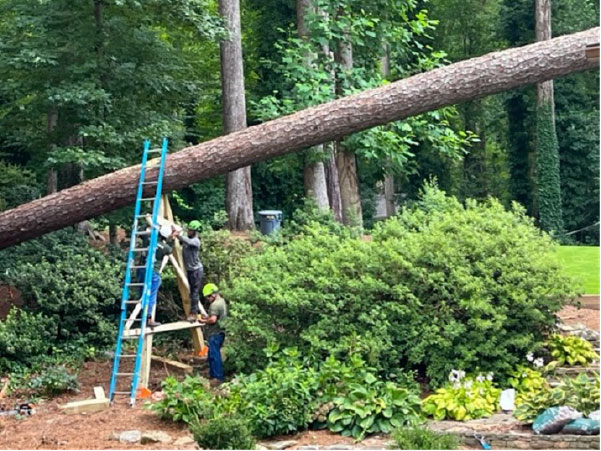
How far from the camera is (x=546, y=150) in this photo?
28359 millimetres

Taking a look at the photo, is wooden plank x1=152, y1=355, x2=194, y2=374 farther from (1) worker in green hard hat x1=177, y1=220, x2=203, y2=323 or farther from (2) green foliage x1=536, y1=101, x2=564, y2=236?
(2) green foliage x1=536, y1=101, x2=564, y2=236

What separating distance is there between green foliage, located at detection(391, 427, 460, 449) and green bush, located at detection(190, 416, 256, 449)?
1.32 metres

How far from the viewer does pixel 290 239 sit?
13070 millimetres

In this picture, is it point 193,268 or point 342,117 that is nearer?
point 193,268

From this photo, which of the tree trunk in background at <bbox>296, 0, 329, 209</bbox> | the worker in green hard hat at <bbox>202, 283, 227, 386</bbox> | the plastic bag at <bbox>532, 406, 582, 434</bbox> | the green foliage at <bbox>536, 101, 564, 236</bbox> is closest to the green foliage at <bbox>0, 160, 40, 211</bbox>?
the tree trunk in background at <bbox>296, 0, 329, 209</bbox>

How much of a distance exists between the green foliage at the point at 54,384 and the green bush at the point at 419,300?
190 centimetres

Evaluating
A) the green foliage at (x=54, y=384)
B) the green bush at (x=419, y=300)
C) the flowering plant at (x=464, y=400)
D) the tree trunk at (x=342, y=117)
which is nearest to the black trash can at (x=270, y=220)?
the tree trunk at (x=342, y=117)

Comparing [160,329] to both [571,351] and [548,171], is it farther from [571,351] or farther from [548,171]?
[548,171]

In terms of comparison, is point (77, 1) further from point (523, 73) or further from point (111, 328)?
point (523, 73)

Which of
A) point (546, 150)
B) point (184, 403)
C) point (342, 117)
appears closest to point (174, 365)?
point (184, 403)

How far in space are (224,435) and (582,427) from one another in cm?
316

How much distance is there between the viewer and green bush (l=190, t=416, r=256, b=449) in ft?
25.4

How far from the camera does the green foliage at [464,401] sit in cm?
870

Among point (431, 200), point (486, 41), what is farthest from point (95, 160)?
point (486, 41)
